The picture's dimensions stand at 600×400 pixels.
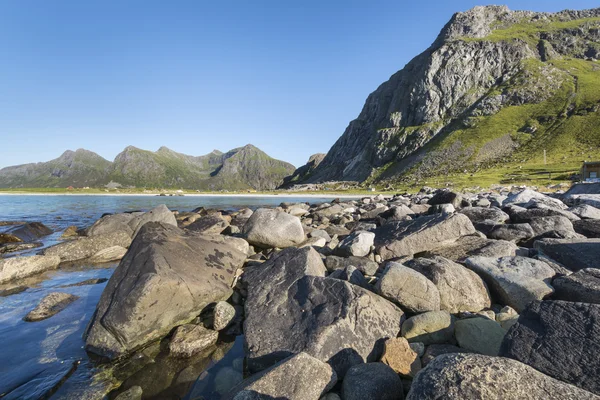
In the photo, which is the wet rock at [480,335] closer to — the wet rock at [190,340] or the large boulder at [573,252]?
the large boulder at [573,252]

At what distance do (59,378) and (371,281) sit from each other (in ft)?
22.6

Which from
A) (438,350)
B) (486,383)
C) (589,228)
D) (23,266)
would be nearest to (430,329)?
(438,350)

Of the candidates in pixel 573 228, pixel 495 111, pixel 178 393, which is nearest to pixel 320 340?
pixel 178 393

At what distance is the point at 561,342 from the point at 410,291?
264 cm

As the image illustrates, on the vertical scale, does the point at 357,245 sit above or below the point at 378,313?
above

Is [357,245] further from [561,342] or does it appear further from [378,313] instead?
[561,342]

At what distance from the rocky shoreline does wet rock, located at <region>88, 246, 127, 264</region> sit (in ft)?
10.2

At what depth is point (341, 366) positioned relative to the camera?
492cm

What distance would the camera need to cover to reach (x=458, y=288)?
256 inches

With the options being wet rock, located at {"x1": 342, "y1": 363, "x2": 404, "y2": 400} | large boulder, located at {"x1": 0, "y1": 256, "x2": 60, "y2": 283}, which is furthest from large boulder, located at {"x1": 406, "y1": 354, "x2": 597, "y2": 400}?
large boulder, located at {"x1": 0, "y1": 256, "x2": 60, "y2": 283}

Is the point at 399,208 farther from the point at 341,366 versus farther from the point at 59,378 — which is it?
the point at 59,378

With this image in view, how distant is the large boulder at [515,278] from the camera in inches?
240

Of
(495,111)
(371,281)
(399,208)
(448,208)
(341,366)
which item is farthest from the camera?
(495,111)

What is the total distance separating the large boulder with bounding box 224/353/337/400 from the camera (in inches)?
156
